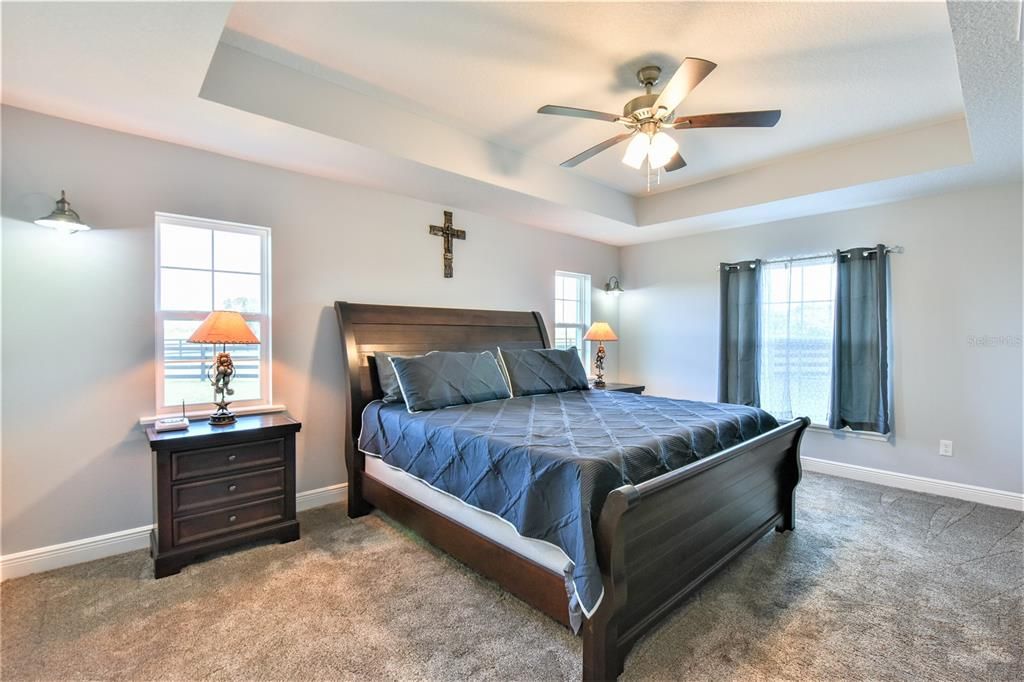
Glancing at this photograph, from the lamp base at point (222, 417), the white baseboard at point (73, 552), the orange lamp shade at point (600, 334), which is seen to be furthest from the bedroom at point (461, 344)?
the orange lamp shade at point (600, 334)

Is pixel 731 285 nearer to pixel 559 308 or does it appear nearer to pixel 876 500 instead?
pixel 559 308

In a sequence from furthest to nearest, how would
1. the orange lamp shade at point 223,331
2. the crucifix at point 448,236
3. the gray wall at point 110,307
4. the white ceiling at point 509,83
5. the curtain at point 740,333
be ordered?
1. the curtain at point 740,333
2. the crucifix at point 448,236
3. the orange lamp shade at point 223,331
4. the gray wall at point 110,307
5. the white ceiling at point 509,83

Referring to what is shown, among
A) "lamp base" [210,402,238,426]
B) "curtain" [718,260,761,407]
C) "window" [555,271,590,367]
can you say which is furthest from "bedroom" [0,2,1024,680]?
"window" [555,271,590,367]

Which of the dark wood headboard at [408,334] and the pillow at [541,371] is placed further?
the pillow at [541,371]

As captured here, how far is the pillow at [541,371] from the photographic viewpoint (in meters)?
3.71

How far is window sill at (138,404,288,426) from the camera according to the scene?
8.83 ft

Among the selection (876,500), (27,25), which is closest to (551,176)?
(27,25)

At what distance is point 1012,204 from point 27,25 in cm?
571

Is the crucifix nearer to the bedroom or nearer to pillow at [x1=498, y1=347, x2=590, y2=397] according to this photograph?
the bedroom

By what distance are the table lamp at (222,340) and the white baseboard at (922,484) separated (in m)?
4.74

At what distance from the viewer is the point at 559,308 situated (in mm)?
5234

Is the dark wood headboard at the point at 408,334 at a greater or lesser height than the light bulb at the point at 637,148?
lesser

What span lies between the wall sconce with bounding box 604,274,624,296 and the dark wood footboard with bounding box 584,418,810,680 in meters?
2.98

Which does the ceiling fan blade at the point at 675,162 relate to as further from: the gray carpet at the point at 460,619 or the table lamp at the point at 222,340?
the table lamp at the point at 222,340
